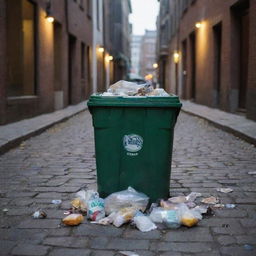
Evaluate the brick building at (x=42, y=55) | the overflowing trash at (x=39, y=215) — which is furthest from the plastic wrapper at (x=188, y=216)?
the brick building at (x=42, y=55)

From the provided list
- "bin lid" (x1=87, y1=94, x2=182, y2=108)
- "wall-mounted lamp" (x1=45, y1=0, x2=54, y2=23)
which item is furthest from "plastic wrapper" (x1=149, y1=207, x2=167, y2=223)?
"wall-mounted lamp" (x1=45, y1=0, x2=54, y2=23)

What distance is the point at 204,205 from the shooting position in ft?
14.6

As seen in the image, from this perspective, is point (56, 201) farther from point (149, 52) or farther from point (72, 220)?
point (149, 52)

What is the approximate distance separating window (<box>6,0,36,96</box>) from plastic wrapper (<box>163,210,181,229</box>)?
27.2 ft

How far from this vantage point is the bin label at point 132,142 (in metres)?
4.21

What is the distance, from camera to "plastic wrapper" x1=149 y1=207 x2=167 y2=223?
154 inches

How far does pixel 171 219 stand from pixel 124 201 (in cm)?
48

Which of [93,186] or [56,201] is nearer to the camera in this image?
[56,201]

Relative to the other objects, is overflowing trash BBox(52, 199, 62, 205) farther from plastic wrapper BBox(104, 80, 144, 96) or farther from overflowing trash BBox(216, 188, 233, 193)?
overflowing trash BBox(216, 188, 233, 193)

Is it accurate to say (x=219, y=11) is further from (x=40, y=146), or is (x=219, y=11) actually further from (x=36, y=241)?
(x=36, y=241)

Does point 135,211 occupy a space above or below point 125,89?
below

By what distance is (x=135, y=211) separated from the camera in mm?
3980

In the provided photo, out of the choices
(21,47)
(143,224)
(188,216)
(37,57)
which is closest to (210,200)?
(188,216)

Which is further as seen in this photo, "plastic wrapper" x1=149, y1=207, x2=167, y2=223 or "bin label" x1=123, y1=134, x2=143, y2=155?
"bin label" x1=123, y1=134, x2=143, y2=155
